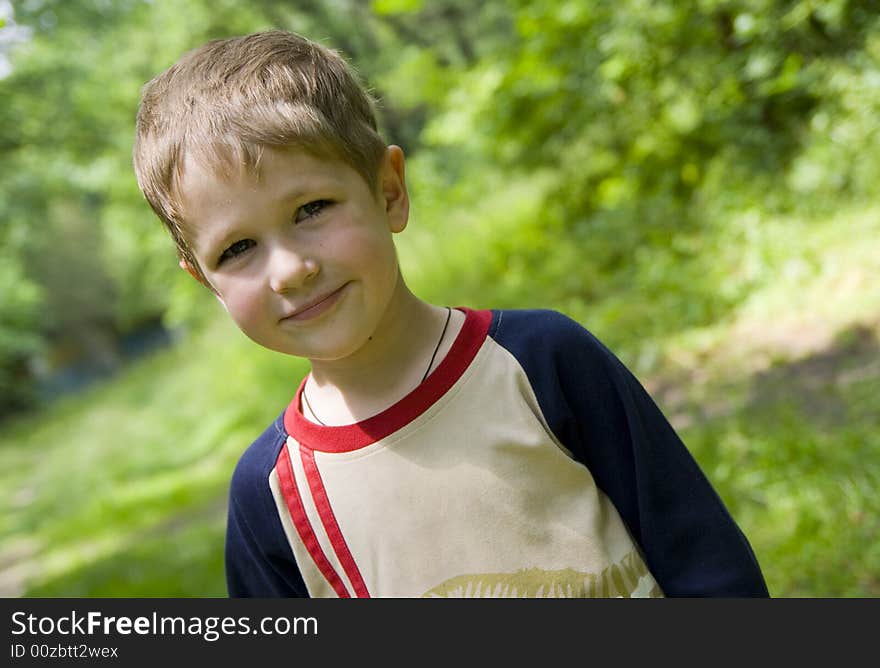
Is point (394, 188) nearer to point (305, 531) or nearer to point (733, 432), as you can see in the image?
point (305, 531)

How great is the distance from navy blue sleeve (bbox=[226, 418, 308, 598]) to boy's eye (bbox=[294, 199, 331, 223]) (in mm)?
414

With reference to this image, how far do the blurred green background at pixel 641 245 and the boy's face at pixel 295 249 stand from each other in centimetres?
55

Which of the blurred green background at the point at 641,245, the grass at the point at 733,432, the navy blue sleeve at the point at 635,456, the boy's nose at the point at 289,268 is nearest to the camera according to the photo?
the boy's nose at the point at 289,268

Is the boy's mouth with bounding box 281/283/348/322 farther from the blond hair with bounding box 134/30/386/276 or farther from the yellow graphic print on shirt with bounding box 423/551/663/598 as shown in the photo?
the yellow graphic print on shirt with bounding box 423/551/663/598

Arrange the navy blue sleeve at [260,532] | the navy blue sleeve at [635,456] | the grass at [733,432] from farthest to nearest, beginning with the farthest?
the grass at [733,432], the navy blue sleeve at [260,532], the navy blue sleeve at [635,456]

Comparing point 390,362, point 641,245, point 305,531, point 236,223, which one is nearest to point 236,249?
point 236,223

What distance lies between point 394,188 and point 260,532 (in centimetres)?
62

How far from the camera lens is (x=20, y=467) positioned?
15484mm

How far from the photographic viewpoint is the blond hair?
1.21 metres

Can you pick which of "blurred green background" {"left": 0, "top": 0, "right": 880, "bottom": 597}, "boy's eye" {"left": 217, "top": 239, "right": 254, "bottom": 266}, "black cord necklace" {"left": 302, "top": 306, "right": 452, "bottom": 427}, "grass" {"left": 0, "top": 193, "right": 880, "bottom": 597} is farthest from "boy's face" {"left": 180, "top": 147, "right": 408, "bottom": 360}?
"grass" {"left": 0, "top": 193, "right": 880, "bottom": 597}

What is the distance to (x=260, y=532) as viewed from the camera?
1.41 m

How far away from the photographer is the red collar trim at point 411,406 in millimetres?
1317

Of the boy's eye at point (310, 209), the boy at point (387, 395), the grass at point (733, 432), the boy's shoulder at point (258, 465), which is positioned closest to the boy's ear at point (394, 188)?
the boy at point (387, 395)

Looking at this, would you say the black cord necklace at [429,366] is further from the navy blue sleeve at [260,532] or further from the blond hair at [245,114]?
the blond hair at [245,114]
